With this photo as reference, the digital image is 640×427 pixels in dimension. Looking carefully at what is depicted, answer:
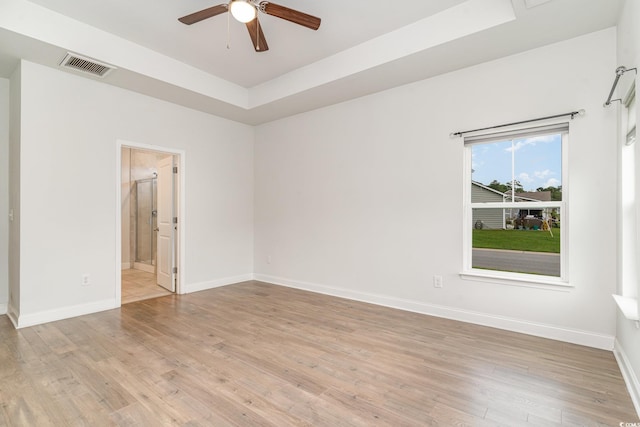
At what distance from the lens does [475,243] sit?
3.57 meters

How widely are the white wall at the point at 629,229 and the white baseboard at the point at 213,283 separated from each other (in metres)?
4.80

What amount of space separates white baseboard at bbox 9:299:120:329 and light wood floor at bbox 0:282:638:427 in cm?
11

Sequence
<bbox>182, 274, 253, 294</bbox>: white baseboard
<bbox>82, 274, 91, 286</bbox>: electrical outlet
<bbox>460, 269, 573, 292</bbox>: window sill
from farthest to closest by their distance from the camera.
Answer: <bbox>182, 274, 253, 294</bbox>: white baseboard < <bbox>82, 274, 91, 286</bbox>: electrical outlet < <bbox>460, 269, 573, 292</bbox>: window sill

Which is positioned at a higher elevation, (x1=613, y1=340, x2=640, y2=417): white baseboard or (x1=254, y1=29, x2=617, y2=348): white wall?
(x1=254, y1=29, x2=617, y2=348): white wall

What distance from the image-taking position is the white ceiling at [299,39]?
9.14 ft

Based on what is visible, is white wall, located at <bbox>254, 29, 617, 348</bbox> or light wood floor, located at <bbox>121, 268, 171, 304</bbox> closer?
white wall, located at <bbox>254, 29, 617, 348</bbox>

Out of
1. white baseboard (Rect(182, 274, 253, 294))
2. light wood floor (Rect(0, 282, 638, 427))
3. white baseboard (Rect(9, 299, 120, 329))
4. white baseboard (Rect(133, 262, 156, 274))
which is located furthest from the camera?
white baseboard (Rect(133, 262, 156, 274))

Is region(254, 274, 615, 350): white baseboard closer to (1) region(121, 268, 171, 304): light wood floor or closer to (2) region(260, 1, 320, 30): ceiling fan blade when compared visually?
(1) region(121, 268, 171, 304): light wood floor

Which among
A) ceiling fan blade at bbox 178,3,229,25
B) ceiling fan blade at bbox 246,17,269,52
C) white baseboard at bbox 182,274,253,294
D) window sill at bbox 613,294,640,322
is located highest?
ceiling fan blade at bbox 178,3,229,25

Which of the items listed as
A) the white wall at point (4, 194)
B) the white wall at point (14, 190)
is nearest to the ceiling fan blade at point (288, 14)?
the white wall at point (14, 190)

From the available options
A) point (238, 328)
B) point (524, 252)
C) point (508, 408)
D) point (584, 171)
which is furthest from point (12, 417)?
point (584, 171)

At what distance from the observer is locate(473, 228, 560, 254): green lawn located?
313 cm

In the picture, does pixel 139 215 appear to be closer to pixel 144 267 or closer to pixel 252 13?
pixel 144 267

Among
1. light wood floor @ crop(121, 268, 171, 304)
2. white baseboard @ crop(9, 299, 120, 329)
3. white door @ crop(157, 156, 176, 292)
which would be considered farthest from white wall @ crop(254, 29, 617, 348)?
white baseboard @ crop(9, 299, 120, 329)
